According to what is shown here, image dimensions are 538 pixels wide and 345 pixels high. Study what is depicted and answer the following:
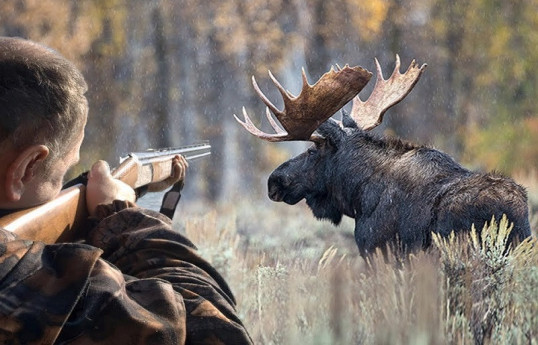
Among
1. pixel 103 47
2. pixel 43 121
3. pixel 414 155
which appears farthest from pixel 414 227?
pixel 103 47

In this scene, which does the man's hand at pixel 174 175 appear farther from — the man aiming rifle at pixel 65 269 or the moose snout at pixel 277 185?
the moose snout at pixel 277 185

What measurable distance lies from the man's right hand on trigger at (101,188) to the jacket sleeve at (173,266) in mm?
122

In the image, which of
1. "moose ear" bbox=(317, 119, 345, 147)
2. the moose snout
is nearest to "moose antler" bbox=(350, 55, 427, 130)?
"moose ear" bbox=(317, 119, 345, 147)

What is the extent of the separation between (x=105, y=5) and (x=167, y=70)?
2.31 meters

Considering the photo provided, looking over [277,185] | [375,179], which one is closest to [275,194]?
[277,185]

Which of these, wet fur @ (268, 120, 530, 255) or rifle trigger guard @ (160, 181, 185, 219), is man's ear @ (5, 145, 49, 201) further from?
wet fur @ (268, 120, 530, 255)

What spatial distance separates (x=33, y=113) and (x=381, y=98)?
5491mm

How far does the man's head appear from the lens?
1.65 metres

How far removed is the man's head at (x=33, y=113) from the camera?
1.65 m

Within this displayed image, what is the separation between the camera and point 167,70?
29.4m

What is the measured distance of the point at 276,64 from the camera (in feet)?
84.8

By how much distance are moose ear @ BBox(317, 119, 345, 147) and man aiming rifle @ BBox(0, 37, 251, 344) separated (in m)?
4.50

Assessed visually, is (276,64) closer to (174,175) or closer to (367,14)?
(367,14)

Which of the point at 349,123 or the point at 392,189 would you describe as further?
the point at 349,123
